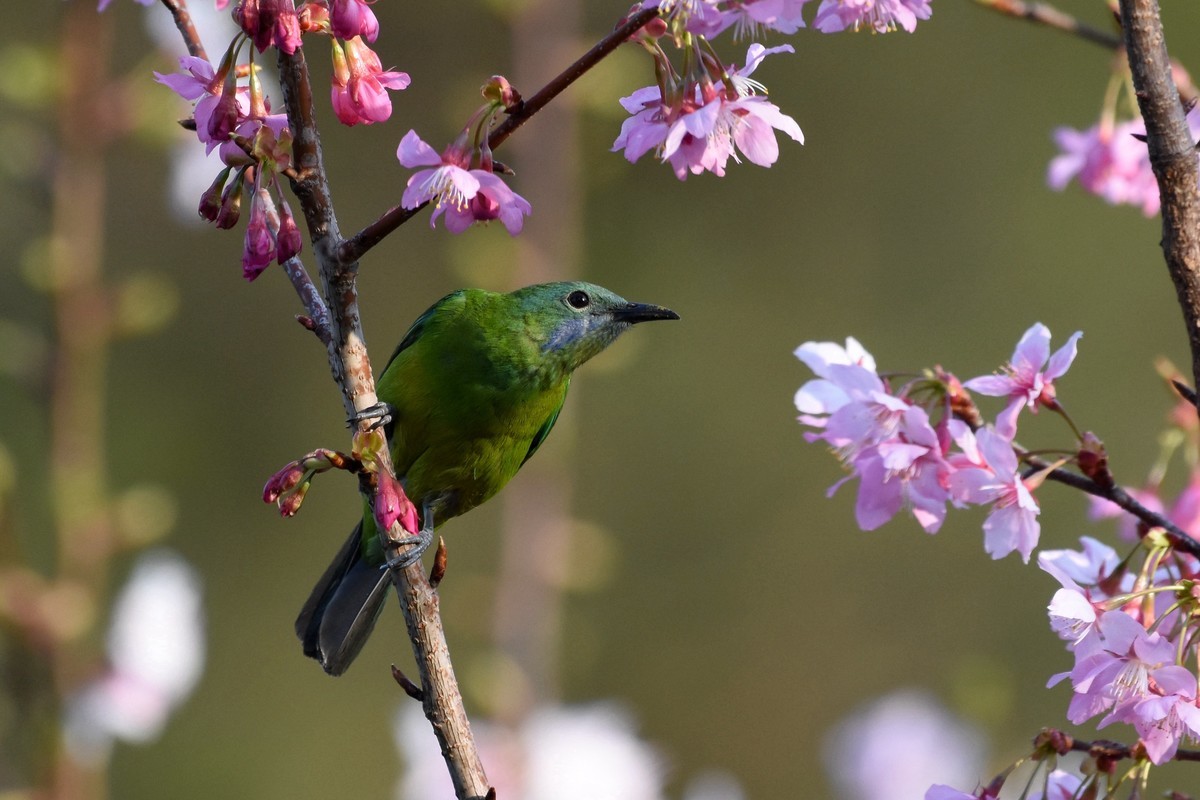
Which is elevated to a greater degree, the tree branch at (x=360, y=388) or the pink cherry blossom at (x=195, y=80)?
the pink cherry blossom at (x=195, y=80)

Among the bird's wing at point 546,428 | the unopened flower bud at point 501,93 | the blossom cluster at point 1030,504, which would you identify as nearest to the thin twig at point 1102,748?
the blossom cluster at point 1030,504

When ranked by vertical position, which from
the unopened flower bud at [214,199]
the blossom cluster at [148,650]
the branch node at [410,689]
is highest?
the unopened flower bud at [214,199]

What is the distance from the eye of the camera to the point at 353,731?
8641mm

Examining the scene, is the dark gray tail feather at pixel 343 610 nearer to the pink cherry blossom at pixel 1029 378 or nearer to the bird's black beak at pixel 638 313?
the bird's black beak at pixel 638 313

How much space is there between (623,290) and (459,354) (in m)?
5.65

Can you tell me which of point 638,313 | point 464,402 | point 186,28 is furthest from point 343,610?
point 186,28

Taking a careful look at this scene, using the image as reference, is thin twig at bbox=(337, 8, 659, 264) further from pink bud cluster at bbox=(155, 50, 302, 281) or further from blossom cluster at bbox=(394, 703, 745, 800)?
blossom cluster at bbox=(394, 703, 745, 800)

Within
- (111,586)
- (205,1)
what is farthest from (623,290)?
(205,1)

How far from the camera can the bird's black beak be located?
3448 mm

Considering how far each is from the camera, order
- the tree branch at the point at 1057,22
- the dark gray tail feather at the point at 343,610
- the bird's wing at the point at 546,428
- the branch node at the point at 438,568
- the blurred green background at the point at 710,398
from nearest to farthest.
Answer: the branch node at the point at 438,568 < the tree branch at the point at 1057,22 < the dark gray tail feather at the point at 343,610 < the bird's wing at the point at 546,428 < the blurred green background at the point at 710,398

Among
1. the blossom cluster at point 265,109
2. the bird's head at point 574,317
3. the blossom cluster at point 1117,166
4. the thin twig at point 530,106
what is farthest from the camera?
the bird's head at point 574,317

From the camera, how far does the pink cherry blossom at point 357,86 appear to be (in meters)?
1.91

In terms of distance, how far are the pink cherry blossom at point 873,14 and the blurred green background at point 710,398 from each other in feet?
20.3

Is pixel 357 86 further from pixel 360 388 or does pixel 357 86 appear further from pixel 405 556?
pixel 405 556
